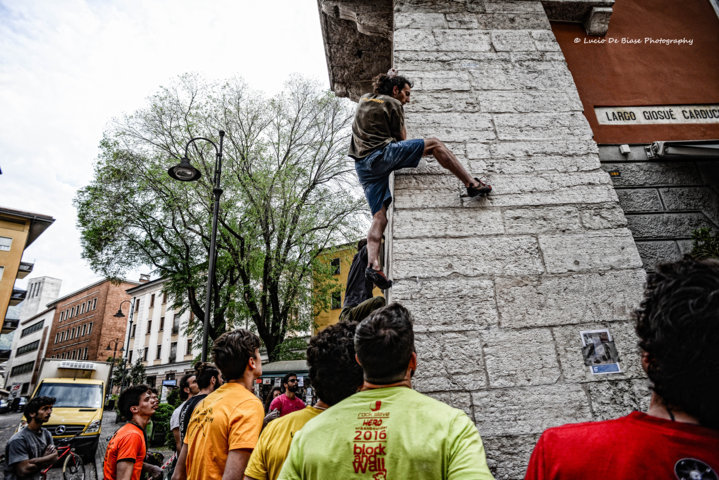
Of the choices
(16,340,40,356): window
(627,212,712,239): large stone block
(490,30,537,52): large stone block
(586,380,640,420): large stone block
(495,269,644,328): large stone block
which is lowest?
(586,380,640,420): large stone block

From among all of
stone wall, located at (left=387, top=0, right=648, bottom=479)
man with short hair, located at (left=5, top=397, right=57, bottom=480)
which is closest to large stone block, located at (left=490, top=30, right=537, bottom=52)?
stone wall, located at (left=387, top=0, right=648, bottom=479)

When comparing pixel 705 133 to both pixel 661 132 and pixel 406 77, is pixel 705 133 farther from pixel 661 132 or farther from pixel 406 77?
pixel 406 77

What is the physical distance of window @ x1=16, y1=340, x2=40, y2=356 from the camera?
200ft

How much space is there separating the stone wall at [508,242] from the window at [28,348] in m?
77.0

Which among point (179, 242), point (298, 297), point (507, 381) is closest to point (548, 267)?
point (507, 381)

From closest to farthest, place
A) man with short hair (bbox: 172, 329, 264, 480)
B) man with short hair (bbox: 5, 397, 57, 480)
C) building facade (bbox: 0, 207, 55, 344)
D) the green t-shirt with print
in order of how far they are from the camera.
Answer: the green t-shirt with print
man with short hair (bbox: 172, 329, 264, 480)
man with short hair (bbox: 5, 397, 57, 480)
building facade (bbox: 0, 207, 55, 344)

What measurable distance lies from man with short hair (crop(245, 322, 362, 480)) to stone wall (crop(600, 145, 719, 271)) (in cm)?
379

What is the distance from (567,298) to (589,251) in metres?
0.51

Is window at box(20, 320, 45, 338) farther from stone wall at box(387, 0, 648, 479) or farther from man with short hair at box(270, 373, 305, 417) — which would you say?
stone wall at box(387, 0, 648, 479)

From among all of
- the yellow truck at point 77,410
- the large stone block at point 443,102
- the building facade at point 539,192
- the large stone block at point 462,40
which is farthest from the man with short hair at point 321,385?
the yellow truck at point 77,410

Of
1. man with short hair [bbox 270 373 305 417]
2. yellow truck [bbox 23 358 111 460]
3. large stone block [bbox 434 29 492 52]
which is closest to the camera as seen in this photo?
large stone block [bbox 434 29 492 52]

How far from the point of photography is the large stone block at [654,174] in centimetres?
466

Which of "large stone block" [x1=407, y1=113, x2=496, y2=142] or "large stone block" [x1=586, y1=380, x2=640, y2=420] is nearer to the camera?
"large stone block" [x1=586, y1=380, x2=640, y2=420]

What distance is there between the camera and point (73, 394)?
11.5 meters
